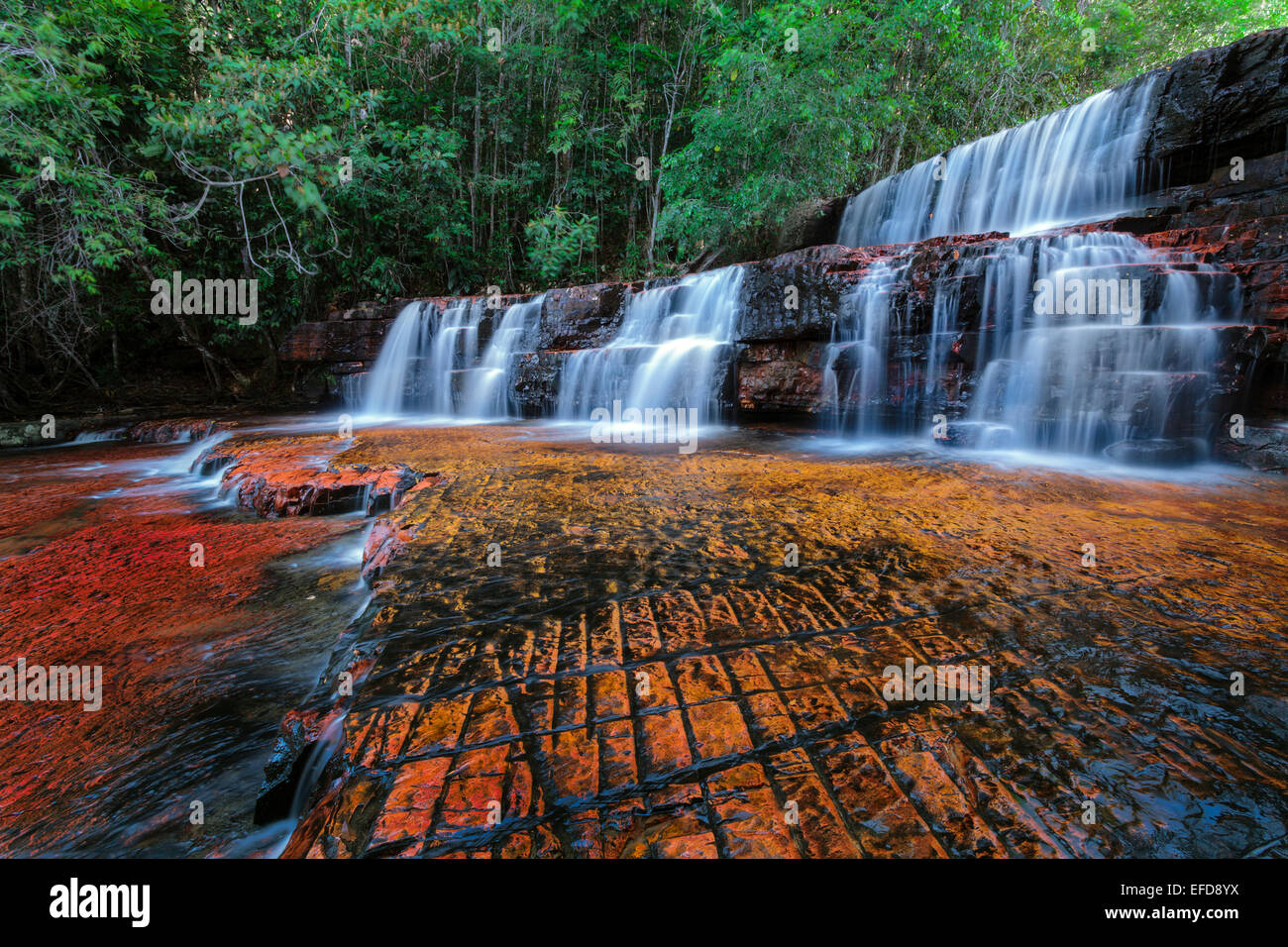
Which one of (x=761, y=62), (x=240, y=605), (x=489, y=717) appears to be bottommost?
(x=240, y=605)

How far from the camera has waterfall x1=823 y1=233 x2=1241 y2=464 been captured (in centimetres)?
507

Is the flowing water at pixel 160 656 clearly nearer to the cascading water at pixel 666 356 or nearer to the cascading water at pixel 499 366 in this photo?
the cascading water at pixel 666 356

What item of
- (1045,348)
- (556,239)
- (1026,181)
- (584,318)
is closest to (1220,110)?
(1026,181)

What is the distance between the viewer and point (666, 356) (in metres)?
8.54

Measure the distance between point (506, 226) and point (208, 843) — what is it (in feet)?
54.7

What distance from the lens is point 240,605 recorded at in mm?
2707

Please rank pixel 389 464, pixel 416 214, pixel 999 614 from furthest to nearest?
pixel 416 214 < pixel 389 464 < pixel 999 614

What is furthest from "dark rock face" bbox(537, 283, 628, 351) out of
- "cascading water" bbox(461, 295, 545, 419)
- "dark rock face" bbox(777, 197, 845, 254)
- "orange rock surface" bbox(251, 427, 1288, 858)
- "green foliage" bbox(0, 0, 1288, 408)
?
"orange rock surface" bbox(251, 427, 1288, 858)

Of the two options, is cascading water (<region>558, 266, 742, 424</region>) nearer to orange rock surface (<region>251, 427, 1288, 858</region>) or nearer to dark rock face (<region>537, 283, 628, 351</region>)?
dark rock face (<region>537, 283, 628, 351</region>)

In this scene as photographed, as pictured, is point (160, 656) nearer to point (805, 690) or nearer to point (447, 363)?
point (805, 690)

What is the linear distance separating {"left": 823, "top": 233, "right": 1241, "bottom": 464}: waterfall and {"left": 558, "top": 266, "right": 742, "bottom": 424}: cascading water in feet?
5.90

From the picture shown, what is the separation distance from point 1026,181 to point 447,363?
11.8 m
